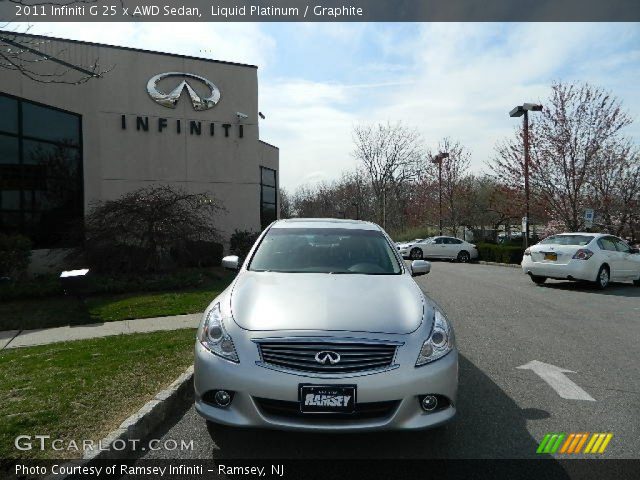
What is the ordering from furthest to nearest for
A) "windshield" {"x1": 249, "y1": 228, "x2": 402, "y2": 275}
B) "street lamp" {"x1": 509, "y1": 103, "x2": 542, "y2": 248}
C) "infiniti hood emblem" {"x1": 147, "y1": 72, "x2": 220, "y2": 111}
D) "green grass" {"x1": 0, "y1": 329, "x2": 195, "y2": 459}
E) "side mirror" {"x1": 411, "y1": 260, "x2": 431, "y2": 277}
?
"street lamp" {"x1": 509, "y1": 103, "x2": 542, "y2": 248} → "infiniti hood emblem" {"x1": 147, "y1": 72, "x2": 220, "y2": 111} → "side mirror" {"x1": 411, "y1": 260, "x2": 431, "y2": 277} → "windshield" {"x1": 249, "y1": 228, "x2": 402, "y2": 275} → "green grass" {"x1": 0, "y1": 329, "x2": 195, "y2": 459}

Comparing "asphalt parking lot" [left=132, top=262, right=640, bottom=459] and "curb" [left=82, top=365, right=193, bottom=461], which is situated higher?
"curb" [left=82, top=365, right=193, bottom=461]

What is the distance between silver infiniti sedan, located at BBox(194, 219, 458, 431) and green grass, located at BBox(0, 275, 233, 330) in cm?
542

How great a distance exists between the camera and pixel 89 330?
7.48 m

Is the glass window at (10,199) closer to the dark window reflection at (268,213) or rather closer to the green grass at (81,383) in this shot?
the green grass at (81,383)

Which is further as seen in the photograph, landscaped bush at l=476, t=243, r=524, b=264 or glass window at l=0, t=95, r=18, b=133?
landscaped bush at l=476, t=243, r=524, b=264

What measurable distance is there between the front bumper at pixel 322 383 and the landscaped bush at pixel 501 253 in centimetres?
2176

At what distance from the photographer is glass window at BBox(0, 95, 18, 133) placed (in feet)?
45.3

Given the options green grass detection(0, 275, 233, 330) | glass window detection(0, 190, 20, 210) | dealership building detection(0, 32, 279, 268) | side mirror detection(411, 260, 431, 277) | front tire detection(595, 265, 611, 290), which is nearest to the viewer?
side mirror detection(411, 260, 431, 277)

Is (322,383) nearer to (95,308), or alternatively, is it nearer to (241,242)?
(95,308)

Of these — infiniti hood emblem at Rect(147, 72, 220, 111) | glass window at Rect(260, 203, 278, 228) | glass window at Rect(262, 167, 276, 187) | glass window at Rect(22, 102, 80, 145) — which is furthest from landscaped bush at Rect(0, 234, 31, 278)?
glass window at Rect(262, 167, 276, 187)

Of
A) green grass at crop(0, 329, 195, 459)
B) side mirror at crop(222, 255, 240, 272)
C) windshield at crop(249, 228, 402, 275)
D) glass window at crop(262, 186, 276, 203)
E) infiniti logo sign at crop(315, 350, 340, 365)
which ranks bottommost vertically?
green grass at crop(0, 329, 195, 459)

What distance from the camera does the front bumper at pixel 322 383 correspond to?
121 inches

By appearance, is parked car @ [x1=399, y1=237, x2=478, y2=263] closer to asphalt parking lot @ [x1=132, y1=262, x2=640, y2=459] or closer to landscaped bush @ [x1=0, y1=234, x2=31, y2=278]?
asphalt parking lot @ [x1=132, y1=262, x2=640, y2=459]

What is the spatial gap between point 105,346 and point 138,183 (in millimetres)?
13091
